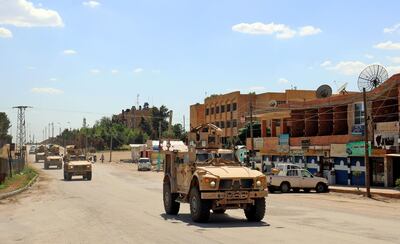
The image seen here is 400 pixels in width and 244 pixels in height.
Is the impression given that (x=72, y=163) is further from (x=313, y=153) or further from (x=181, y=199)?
(x=181, y=199)

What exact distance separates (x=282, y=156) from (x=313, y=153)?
19.5ft

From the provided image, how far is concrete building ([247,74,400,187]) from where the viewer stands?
133 ft

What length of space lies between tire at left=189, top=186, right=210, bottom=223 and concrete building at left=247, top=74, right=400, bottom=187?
2473 centimetres

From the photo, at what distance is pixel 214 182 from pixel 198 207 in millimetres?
953

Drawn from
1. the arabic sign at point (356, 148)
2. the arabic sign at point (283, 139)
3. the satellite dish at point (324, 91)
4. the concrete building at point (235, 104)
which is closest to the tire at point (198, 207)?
the arabic sign at point (356, 148)

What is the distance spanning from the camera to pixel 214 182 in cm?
1627

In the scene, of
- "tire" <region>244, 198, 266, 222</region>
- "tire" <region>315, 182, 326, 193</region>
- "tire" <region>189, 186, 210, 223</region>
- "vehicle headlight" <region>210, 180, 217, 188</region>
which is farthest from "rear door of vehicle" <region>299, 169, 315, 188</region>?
"vehicle headlight" <region>210, 180, 217, 188</region>

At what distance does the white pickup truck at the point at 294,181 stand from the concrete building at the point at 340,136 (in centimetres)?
567

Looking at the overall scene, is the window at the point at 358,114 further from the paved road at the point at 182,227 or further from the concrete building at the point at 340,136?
the paved road at the point at 182,227

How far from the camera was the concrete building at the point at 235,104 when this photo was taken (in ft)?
290

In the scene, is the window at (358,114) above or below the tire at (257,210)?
above

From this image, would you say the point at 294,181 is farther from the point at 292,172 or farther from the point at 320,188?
the point at 320,188

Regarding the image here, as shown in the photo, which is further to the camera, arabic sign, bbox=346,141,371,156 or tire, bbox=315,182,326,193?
→ arabic sign, bbox=346,141,371,156

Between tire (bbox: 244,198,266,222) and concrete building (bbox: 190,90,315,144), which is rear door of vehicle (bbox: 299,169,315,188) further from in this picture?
concrete building (bbox: 190,90,315,144)
